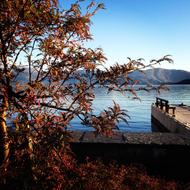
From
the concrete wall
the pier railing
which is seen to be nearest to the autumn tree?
the concrete wall

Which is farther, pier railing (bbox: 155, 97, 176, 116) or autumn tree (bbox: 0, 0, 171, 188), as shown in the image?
pier railing (bbox: 155, 97, 176, 116)

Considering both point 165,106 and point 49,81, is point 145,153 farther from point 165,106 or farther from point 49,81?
point 165,106

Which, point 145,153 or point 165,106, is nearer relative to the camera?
point 145,153

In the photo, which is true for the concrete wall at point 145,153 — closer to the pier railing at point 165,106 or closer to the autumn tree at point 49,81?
the autumn tree at point 49,81

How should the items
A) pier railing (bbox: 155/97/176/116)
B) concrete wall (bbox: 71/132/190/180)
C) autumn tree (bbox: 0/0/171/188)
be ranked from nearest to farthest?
autumn tree (bbox: 0/0/171/188), concrete wall (bbox: 71/132/190/180), pier railing (bbox: 155/97/176/116)

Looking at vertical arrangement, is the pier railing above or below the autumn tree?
below

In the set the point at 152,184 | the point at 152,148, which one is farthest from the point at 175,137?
the point at 152,184

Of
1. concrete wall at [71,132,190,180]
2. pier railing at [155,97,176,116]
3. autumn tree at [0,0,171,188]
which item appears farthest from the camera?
pier railing at [155,97,176,116]

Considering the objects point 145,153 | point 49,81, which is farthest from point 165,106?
point 49,81

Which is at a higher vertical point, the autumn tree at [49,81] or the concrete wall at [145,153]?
the autumn tree at [49,81]

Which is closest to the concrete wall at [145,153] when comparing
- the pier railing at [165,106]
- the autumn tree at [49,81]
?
the autumn tree at [49,81]

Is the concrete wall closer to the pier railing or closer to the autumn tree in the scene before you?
the autumn tree

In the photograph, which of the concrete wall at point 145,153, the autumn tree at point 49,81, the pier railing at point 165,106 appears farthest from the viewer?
Answer: the pier railing at point 165,106

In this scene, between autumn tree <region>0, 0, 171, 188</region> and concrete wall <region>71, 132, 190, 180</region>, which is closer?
autumn tree <region>0, 0, 171, 188</region>
